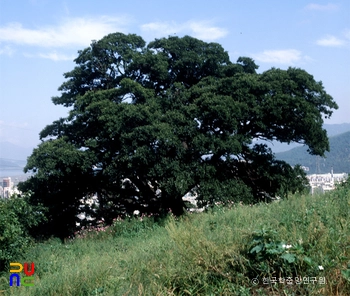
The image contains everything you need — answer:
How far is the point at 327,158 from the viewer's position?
1625cm

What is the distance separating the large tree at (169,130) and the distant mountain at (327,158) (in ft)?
7.02

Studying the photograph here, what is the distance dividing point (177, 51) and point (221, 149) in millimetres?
3939

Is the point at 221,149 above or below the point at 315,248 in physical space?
above

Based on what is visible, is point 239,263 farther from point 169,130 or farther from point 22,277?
point 169,130

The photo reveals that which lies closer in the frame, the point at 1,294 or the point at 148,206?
the point at 1,294

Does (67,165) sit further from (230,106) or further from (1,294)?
(1,294)

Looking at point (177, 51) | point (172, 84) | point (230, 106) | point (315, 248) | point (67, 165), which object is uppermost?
point (177, 51)

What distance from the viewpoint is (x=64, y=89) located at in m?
15.4

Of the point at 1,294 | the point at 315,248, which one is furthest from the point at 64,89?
the point at 315,248

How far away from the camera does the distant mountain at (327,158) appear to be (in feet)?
53.3

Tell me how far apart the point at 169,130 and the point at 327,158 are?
24.1ft

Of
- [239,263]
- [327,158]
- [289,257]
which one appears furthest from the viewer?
[327,158]

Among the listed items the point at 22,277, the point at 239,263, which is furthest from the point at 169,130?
the point at 239,263

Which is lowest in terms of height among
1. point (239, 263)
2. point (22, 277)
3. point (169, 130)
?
point (22, 277)
